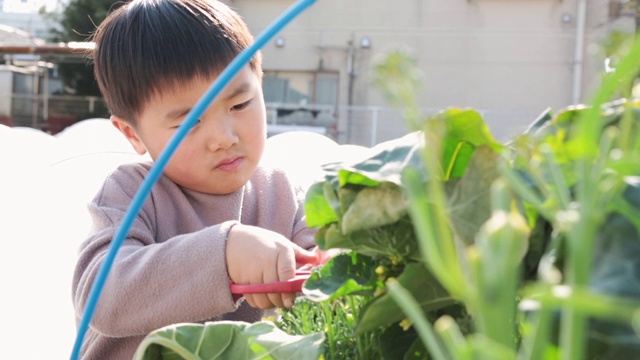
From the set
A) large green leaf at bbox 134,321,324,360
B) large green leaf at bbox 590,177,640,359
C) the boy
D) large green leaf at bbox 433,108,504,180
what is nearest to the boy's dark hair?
the boy

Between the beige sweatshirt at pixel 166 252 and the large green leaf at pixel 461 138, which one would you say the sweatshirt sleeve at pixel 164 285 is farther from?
the large green leaf at pixel 461 138

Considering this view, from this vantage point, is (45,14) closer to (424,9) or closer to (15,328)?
(424,9)

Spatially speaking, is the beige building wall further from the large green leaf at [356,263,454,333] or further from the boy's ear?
the large green leaf at [356,263,454,333]

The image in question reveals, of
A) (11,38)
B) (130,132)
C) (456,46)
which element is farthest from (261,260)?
(11,38)

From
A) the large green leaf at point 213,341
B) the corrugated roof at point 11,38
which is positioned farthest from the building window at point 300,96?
the large green leaf at point 213,341

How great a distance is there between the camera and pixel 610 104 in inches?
15.1

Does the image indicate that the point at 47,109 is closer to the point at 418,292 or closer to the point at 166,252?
the point at 166,252

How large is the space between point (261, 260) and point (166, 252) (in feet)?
0.43

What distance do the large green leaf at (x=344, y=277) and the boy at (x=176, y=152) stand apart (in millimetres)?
346

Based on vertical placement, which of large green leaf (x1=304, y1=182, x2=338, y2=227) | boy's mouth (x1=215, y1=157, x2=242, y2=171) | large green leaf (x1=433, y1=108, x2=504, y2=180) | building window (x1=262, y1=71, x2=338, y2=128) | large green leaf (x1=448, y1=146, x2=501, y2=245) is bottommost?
building window (x1=262, y1=71, x2=338, y2=128)

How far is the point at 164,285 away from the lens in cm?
73

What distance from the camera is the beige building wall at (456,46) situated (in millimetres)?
11156

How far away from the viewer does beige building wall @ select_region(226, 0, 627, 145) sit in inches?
439

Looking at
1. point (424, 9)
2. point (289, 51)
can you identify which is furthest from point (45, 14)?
point (424, 9)
